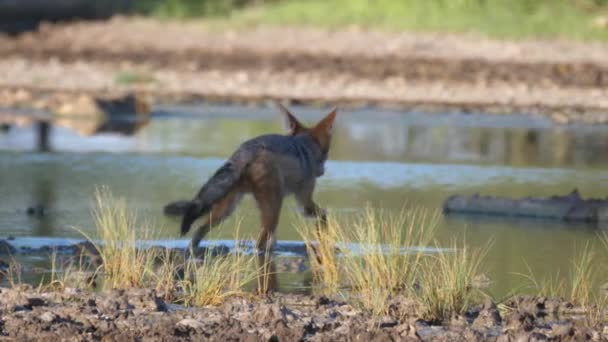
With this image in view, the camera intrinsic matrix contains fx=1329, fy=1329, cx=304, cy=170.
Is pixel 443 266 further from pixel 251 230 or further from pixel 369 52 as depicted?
pixel 369 52

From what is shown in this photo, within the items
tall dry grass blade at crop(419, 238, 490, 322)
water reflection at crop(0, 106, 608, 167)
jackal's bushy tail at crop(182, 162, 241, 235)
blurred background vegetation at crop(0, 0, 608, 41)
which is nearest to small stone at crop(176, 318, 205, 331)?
tall dry grass blade at crop(419, 238, 490, 322)

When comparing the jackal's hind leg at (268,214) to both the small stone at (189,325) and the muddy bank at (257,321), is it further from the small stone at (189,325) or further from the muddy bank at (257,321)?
the small stone at (189,325)

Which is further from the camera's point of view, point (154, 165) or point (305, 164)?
point (154, 165)

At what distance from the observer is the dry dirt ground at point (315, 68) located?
71.9 feet

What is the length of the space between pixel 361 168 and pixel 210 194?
5923 millimetres

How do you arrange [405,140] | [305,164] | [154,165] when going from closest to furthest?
[305,164]
[154,165]
[405,140]

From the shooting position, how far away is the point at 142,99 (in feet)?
68.6

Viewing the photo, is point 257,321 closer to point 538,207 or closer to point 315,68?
point 538,207

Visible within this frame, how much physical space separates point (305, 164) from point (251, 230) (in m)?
1.00

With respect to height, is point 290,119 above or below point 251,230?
above

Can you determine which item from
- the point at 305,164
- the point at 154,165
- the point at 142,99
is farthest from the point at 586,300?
the point at 142,99

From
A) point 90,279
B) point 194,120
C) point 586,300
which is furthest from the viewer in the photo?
point 194,120

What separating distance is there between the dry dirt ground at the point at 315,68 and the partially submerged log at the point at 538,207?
8268mm

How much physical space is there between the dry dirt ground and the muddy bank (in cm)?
1253
